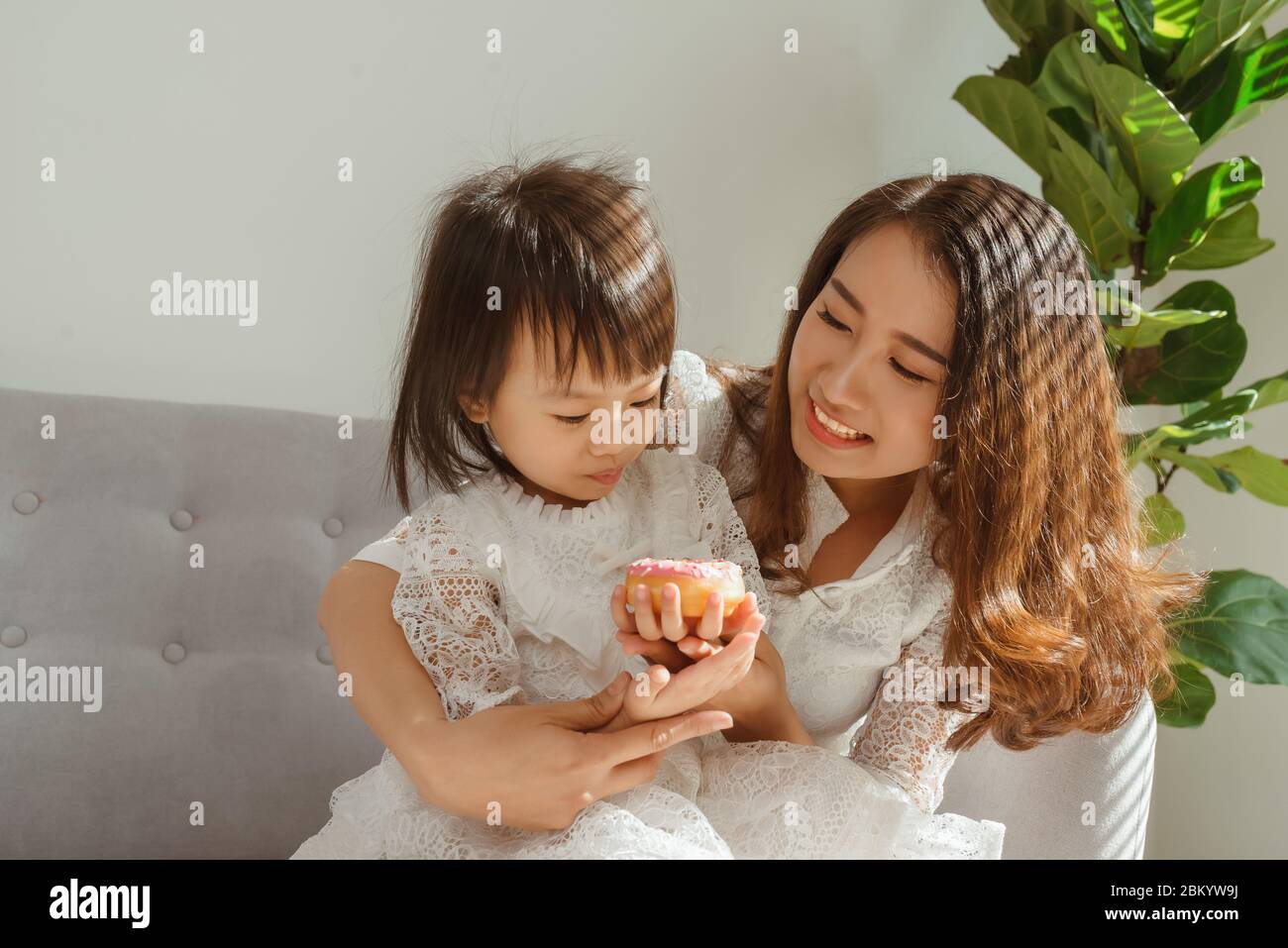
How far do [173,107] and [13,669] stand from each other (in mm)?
861

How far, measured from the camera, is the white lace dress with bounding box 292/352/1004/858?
1175mm

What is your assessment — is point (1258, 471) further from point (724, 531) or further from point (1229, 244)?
point (724, 531)

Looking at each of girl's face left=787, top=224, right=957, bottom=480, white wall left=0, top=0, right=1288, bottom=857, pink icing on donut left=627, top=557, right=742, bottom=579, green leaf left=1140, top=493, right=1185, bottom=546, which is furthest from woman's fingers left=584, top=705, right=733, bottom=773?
green leaf left=1140, top=493, right=1185, bottom=546

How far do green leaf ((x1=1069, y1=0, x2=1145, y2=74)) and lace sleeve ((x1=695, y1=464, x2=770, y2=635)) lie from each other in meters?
1.18

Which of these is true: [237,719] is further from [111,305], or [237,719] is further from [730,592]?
[730,592]

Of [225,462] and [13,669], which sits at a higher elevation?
[225,462]

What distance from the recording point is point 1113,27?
78.4 inches

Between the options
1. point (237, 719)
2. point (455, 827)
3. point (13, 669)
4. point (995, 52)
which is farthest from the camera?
point (995, 52)

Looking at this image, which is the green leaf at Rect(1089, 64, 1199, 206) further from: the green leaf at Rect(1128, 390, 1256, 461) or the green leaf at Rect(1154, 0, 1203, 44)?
the green leaf at Rect(1128, 390, 1256, 461)

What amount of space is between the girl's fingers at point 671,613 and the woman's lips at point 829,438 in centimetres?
35

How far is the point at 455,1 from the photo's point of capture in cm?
200

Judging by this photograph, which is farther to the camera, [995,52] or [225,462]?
[995,52]
